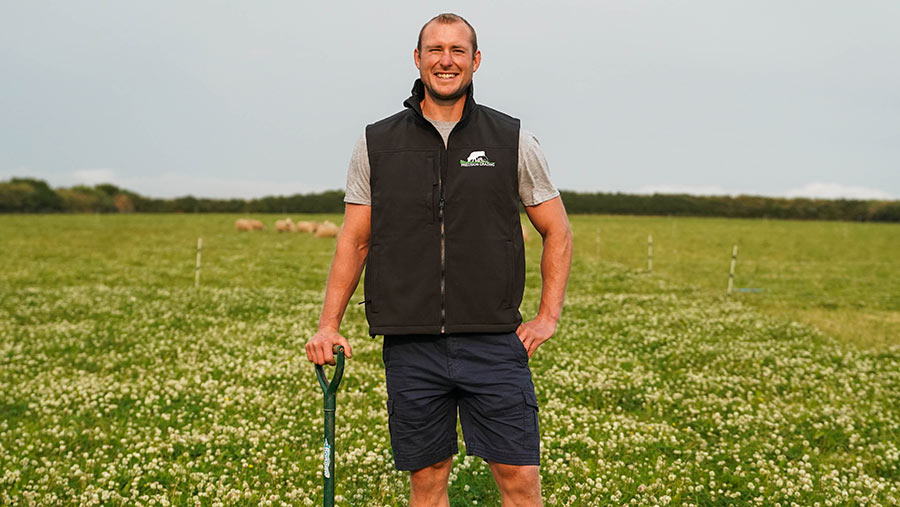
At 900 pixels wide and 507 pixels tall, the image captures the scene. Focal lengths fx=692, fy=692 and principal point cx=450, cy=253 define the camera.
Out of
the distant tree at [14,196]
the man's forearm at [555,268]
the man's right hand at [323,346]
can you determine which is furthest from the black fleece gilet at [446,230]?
the distant tree at [14,196]

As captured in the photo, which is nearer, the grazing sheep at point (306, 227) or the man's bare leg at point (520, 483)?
the man's bare leg at point (520, 483)

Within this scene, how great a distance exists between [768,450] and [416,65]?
6.68 m

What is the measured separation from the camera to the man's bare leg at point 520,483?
4172mm

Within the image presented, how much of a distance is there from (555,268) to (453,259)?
27.1 inches

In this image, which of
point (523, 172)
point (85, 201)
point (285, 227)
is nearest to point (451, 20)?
point (523, 172)

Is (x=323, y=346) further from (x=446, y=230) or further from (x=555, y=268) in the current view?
(x=555, y=268)

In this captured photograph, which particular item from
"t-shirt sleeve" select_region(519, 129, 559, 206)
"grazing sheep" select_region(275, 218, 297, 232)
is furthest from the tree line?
"t-shirt sleeve" select_region(519, 129, 559, 206)

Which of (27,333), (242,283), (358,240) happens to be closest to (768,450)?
(358,240)

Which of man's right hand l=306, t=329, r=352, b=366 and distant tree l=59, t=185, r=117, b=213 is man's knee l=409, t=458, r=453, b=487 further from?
distant tree l=59, t=185, r=117, b=213

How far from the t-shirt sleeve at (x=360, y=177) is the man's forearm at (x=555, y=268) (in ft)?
3.86

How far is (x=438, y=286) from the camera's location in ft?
13.8

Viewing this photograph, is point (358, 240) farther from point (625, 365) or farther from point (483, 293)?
point (625, 365)

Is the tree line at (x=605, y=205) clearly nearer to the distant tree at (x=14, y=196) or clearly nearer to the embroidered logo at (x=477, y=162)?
the distant tree at (x=14, y=196)

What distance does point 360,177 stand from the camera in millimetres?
4348
